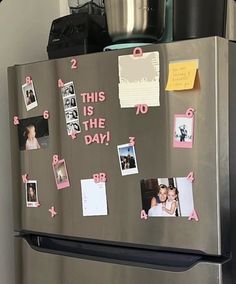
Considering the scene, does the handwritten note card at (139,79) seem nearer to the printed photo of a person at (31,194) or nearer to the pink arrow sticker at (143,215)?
the pink arrow sticker at (143,215)

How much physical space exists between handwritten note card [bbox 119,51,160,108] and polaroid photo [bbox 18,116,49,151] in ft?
1.07

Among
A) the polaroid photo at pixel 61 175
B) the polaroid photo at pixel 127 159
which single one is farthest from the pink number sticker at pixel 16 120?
the polaroid photo at pixel 127 159

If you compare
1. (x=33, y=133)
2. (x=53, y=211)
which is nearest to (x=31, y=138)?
(x=33, y=133)

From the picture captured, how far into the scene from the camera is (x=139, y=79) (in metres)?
1.40

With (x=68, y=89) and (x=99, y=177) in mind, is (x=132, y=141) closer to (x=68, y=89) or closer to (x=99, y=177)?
(x=99, y=177)

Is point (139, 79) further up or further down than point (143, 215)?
further up

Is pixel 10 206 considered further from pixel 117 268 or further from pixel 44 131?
pixel 117 268

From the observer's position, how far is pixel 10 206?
1949mm

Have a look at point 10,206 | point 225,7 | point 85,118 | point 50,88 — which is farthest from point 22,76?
point 225,7

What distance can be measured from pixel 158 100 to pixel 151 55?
119mm

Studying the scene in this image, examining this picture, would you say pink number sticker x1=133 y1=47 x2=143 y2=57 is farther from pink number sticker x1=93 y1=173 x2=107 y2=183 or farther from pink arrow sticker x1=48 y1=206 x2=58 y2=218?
pink arrow sticker x1=48 y1=206 x2=58 y2=218

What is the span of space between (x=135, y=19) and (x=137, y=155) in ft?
1.34

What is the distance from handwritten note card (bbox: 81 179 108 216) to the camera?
148cm

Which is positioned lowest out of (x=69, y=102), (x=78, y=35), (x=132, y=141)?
(x=132, y=141)
